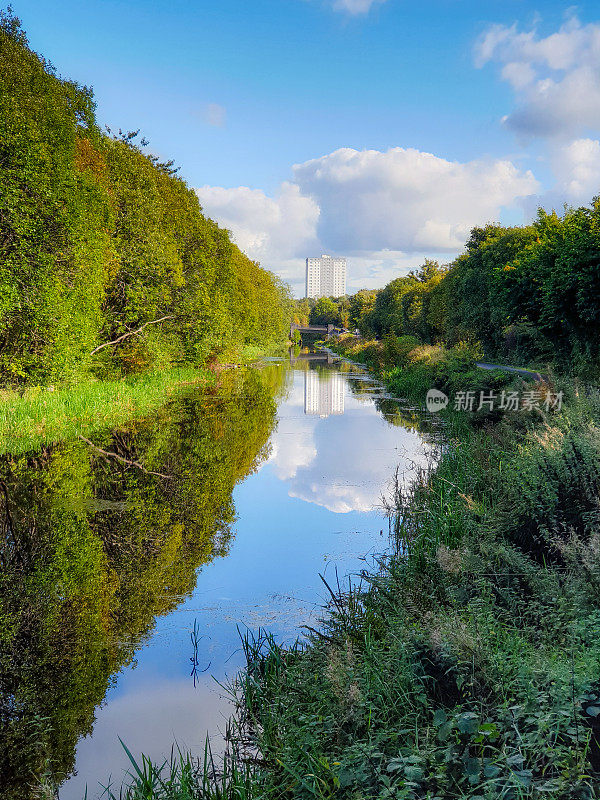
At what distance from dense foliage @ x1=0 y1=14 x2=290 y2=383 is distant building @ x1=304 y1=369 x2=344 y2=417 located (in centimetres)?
757

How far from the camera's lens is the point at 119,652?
5656 mm

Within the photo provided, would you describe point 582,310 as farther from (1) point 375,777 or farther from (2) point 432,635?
(1) point 375,777

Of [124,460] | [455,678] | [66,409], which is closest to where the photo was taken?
[455,678]

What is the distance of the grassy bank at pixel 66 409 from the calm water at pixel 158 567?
119 centimetres

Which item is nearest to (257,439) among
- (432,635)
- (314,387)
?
(432,635)

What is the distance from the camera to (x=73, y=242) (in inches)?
752

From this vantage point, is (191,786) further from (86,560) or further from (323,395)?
(323,395)

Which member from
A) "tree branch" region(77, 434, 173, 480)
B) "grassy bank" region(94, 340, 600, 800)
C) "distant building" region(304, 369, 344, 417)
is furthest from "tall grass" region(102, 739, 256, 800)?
"distant building" region(304, 369, 344, 417)

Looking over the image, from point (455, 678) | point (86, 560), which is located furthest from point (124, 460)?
point (455, 678)

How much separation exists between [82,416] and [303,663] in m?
15.3

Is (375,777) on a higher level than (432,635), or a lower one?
lower

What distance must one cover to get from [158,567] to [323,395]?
23.8 meters

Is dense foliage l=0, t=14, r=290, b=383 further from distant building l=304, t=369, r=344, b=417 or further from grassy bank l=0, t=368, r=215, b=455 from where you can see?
distant building l=304, t=369, r=344, b=417

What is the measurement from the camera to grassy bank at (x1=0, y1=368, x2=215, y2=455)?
15.2 m
